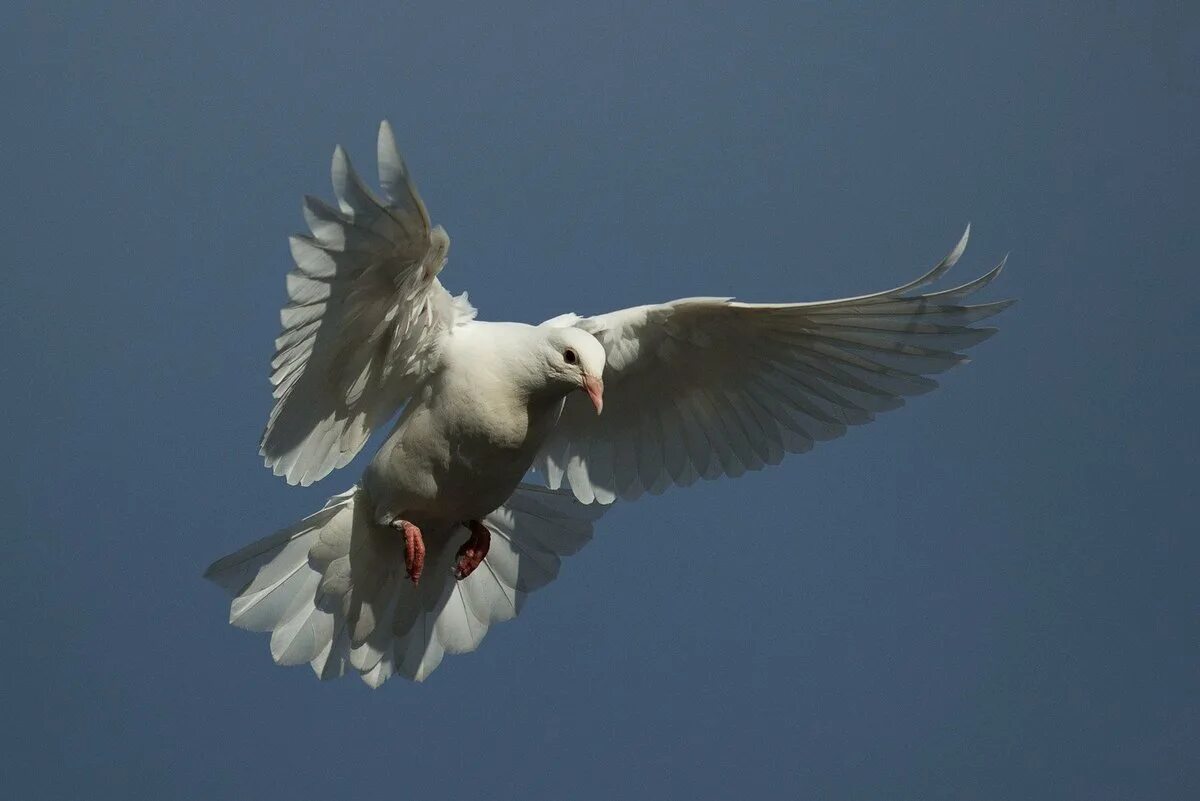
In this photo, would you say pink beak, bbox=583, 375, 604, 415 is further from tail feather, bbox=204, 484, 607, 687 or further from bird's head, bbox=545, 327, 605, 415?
tail feather, bbox=204, 484, 607, 687

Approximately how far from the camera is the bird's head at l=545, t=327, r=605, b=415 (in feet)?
17.7

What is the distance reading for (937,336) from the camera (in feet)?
19.3

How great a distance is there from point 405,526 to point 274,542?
1.92 ft

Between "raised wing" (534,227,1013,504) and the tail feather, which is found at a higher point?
"raised wing" (534,227,1013,504)

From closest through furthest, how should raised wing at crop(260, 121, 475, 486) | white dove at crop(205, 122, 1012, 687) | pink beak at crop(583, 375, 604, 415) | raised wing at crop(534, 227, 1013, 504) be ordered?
raised wing at crop(260, 121, 475, 486) → white dove at crop(205, 122, 1012, 687) → pink beak at crop(583, 375, 604, 415) → raised wing at crop(534, 227, 1013, 504)

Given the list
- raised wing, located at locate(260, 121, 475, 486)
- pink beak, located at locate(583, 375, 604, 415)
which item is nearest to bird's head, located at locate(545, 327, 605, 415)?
pink beak, located at locate(583, 375, 604, 415)

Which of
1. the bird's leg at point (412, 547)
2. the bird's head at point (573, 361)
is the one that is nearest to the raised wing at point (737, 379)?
the bird's head at point (573, 361)

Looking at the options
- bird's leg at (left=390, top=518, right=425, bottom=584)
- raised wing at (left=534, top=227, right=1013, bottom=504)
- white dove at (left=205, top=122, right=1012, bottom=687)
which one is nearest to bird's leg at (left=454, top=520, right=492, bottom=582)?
white dove at (left=205, top=122, right=1012, bottom=687)

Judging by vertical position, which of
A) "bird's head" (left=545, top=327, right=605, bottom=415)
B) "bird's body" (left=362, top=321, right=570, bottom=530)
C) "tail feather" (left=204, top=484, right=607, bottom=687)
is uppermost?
"bird's head" (left=545, top=327, right=605, bottom=415)

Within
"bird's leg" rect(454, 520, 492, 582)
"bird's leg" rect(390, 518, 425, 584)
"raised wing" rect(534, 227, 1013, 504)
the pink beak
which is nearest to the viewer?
the pink beak

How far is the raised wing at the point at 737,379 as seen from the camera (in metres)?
5.86

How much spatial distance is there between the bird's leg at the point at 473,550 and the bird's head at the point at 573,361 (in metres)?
0.85

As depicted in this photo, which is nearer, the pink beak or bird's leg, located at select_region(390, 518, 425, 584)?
the pink beak

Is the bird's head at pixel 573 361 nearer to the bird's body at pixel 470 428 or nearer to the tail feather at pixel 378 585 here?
the bird's body at pixel 470 428
